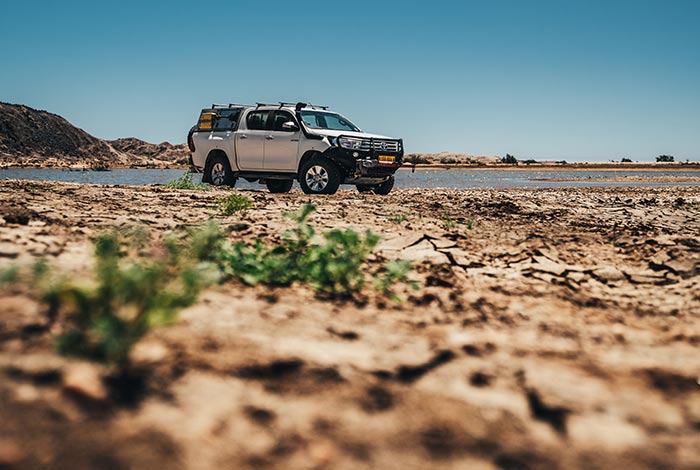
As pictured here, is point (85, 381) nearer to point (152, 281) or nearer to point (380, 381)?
point (152, 281)

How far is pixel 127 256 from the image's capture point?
4180mm

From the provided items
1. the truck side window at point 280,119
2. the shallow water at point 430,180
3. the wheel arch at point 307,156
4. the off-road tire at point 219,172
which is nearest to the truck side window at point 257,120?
the truck side window at point 280,119

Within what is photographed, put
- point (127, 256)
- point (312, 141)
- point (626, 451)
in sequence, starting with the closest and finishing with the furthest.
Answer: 1. point (626, 451)
2. point (127, 256)
3. point (312, 141)

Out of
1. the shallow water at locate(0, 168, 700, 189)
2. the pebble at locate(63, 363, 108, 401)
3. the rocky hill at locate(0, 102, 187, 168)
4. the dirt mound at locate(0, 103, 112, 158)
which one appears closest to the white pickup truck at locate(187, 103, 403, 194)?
the shallow water at locate(0, 168, 700, 189)

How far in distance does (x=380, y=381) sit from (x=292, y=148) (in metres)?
10.6

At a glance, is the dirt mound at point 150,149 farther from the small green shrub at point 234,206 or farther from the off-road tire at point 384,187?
the small green shrub at point 234,206

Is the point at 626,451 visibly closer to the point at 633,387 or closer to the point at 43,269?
the point at 633,387

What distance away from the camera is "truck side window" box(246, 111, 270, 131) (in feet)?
43.0

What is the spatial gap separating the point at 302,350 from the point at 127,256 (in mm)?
2152

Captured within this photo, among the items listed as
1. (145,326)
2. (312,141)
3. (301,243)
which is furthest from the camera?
(312,141)

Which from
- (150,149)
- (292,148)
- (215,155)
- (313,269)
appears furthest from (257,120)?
(150,149)

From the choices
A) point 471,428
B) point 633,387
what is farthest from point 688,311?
point 471,428

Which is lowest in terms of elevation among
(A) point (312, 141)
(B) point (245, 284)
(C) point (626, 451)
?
(C) point (626, 451)

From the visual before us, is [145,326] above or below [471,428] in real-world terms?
above
